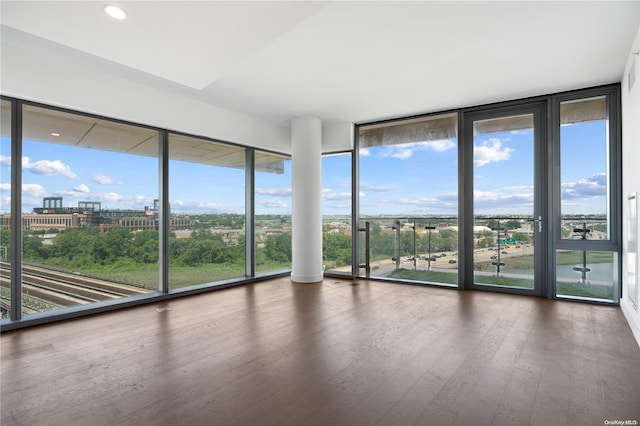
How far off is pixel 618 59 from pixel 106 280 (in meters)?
5.94

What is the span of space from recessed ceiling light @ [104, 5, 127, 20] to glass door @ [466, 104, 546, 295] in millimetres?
4448

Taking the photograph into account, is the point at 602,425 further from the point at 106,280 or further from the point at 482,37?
the point at 106,280

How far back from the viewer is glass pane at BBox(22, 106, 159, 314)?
357 cm

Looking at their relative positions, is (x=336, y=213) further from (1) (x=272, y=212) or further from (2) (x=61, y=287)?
(2) (x=61, y=287)

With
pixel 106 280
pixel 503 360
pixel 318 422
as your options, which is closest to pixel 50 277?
pixel 106 280

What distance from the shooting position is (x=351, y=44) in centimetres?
321

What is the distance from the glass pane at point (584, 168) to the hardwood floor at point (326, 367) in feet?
3.36

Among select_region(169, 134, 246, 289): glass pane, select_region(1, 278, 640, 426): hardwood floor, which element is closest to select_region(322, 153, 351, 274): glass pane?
select_region(169, 134, 246, 289): glass pane

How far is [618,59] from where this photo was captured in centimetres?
352

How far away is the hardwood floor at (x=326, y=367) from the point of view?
6.18 feet

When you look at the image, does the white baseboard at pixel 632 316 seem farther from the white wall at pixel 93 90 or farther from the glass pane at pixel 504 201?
the white wall at pixel 93 90

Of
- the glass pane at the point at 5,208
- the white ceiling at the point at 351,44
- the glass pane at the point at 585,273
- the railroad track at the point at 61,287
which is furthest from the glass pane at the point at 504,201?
the glass pane at the point at 5,208

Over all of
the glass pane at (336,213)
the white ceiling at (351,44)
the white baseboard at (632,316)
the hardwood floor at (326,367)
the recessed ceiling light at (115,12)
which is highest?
the white ceiling at (351,44)

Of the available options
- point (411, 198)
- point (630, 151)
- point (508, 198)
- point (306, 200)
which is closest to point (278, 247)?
point (306, 200)
